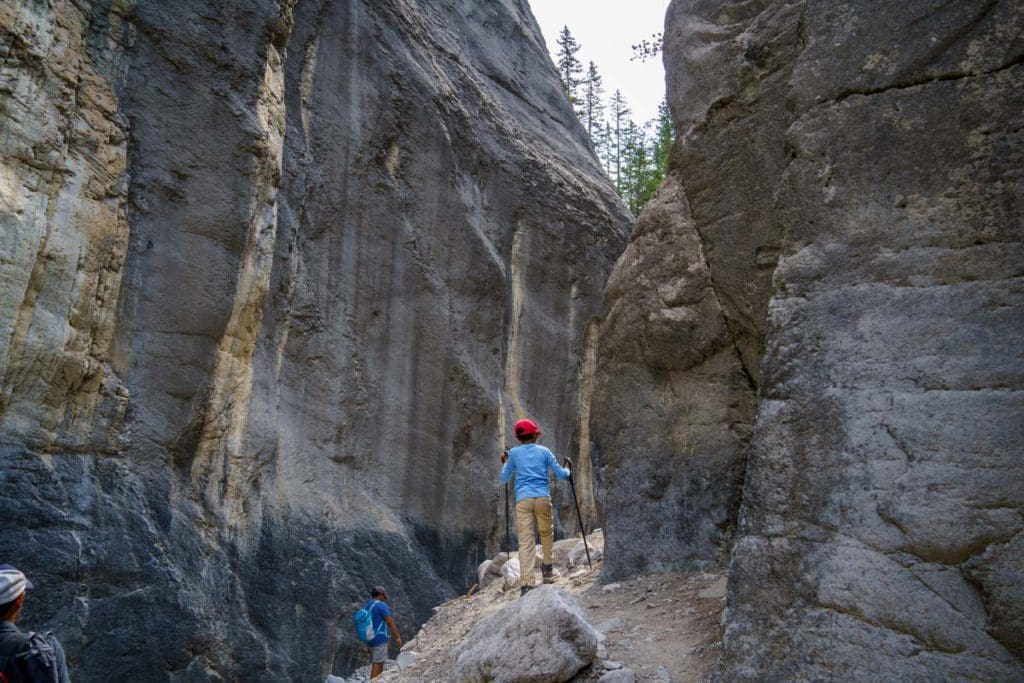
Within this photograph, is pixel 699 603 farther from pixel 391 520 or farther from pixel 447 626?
pixel 391 520

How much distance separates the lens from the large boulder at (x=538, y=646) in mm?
5227

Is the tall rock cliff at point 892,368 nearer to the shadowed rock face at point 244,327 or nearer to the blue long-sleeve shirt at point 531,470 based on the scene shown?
the blue long-sleeve shirt at point 531,470

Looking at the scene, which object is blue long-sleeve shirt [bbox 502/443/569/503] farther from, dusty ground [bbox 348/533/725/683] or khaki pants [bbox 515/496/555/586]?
dusty ground [bbox 348/533/725/683]

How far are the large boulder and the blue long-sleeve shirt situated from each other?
187cm

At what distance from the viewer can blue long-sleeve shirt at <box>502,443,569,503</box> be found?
7625 millimetres

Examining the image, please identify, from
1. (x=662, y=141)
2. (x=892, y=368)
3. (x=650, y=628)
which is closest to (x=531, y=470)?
(x=650, y=628)

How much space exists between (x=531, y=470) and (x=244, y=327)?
13.5 feet

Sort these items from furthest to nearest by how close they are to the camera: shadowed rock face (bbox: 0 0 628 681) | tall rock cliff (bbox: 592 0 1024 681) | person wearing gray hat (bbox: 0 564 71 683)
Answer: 1. shadowed rock face (bbox: 0 0 628 681)
2. tall rock cliff (bbox: 592 0 1024 681)
3. person wearing gray hat (bbox: 0 564 71 683)

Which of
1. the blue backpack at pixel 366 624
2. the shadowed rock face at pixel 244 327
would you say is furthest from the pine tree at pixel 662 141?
the blue backpack at pixel 366 624

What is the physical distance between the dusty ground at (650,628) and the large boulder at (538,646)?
0.63ft

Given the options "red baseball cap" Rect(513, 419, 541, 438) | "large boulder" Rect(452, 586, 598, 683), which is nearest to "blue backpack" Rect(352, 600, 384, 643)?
"red baseball cap" Rect(513, 419, 541, 438)

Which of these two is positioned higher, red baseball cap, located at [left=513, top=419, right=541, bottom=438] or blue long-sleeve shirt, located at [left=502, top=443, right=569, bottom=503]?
red baseball cap, located at [left=513, top=419, right=541, bottom=438]

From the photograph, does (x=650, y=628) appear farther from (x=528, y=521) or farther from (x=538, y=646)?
(x=528, y=521)

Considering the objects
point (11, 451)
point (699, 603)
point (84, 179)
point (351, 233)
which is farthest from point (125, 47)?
point (699, 603)
